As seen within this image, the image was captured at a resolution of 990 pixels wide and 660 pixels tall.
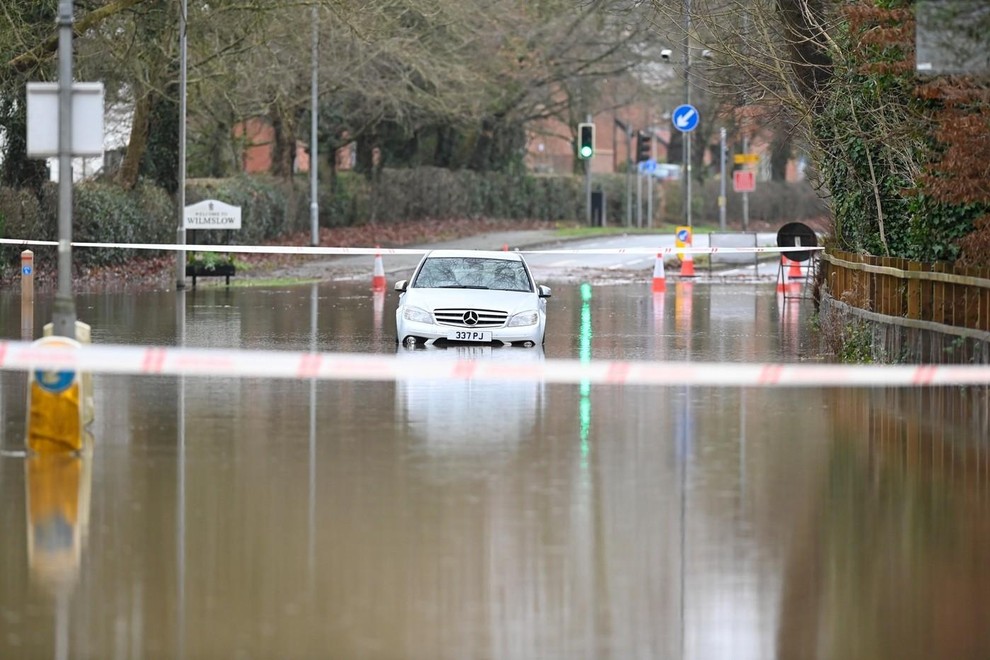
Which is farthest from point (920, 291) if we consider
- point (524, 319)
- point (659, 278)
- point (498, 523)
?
point (659, 278)

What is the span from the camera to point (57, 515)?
33.0ft

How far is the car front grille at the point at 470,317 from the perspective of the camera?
20969mm

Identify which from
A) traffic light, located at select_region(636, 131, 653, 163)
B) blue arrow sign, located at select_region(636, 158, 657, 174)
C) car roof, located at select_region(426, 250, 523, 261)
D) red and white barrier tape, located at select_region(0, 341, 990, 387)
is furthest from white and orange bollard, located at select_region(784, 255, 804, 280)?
red and white barrier tape, located at select_region(0, 341, 990, 387)

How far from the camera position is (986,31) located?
14648mm

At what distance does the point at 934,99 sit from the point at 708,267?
2797 centimetres

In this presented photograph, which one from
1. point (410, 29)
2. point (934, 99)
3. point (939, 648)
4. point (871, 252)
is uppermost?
point (410, 29)

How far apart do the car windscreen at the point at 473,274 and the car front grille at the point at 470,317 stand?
3.03 ft

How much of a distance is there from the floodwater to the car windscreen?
4.79m

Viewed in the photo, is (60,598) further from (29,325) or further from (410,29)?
(410,29)

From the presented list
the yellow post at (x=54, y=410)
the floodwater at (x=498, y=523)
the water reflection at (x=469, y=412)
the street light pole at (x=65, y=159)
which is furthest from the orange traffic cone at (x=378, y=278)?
the yellow post at (x=54, y=410)

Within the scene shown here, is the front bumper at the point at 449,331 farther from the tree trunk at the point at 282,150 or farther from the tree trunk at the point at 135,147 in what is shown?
the tree trunk at the point at 282,150

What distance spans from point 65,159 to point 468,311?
888 cm

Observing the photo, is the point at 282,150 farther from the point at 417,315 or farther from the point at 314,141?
the point at 417,315

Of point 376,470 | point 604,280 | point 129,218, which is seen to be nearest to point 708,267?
point 604,280
